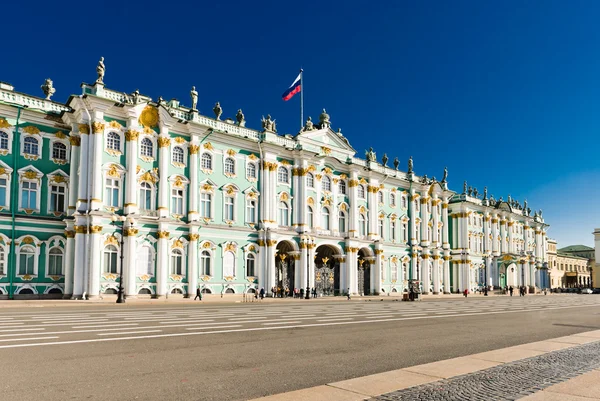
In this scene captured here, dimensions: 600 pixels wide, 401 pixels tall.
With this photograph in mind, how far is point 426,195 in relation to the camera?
72.6 m

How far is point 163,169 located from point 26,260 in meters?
12.6

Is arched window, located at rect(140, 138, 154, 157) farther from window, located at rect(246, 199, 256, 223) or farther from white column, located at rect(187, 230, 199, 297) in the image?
window, located at rect(246, 199, 256, 223)

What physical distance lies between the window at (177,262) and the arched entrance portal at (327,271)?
54.8 feet

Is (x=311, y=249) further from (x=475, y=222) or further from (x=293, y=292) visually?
(x=475, y=222)

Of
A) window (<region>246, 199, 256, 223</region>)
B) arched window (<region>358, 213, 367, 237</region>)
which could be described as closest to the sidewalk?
window (<region>246, 199, 256, 223</region>)

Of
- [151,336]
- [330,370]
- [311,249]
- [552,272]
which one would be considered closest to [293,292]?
[311,249]

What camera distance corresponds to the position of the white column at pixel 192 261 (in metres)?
44.8

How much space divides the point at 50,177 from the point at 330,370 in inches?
1425

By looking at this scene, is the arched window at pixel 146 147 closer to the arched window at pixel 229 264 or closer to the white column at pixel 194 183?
the white column at pixel 194 183

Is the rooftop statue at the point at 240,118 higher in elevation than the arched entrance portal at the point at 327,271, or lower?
higher

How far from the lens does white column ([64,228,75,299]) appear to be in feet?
128

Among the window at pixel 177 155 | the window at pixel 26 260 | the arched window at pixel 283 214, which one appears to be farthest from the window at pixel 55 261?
the arched window at pixel 283 214

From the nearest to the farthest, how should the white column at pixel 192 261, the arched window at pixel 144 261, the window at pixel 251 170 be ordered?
the arched window at pixel 144 261, the white column at pixel 192 261, the window at pixel 251 170

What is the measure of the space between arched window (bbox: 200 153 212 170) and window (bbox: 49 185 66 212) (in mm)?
12044
